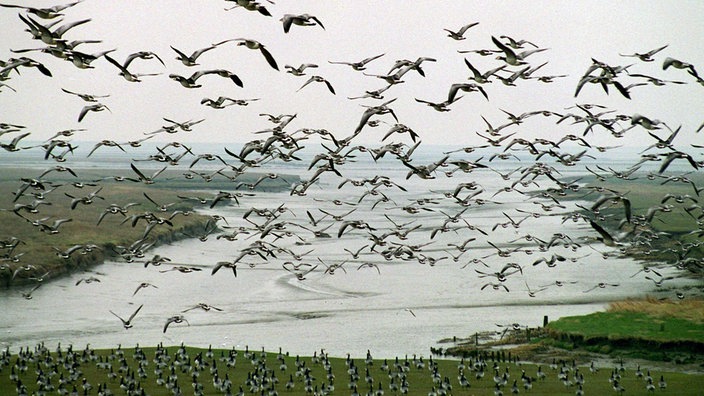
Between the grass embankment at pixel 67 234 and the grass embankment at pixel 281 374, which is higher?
the grass embankment at pixel 67 234

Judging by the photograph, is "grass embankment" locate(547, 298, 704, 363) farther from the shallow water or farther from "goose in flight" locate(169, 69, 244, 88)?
"goose in flight" locate(169, 69, 244, 88)

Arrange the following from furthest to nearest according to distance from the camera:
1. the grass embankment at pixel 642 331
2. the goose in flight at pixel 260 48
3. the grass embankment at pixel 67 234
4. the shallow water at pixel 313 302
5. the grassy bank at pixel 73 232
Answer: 1. the grass embankment at pixel 67 234
2. the grassy bank at pixel 73 232
3. the shallow water at pixel 313 302
4. the grass embankment at pixel 642 331
5. the goose in flight at pixel 260 48

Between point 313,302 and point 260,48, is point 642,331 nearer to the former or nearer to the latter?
point 313,302

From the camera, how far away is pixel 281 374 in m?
38.2

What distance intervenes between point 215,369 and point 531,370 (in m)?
15.4

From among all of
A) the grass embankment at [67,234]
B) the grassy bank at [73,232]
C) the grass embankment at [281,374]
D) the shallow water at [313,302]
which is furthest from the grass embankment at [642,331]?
the grass embankment at [67,234]

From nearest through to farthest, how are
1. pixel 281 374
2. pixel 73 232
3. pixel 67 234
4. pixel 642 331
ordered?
1. pixel 281 374
2. pixel 642 331
3. pixel 67 234
4. pixel 73 232

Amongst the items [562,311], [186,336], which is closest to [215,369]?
[186,336]

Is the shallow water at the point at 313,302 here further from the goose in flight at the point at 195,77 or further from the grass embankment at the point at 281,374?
the goose in flight at the point at 195,77

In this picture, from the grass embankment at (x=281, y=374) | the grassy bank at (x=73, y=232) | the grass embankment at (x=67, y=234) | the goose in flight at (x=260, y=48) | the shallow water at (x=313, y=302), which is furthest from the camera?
the grass embankment at (x=67, y=234)

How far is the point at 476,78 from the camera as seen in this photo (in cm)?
2759

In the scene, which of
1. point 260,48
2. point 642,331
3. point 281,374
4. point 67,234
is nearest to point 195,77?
point 260,48

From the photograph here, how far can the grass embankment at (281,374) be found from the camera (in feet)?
116

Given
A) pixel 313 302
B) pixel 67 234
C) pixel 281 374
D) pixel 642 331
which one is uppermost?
pixel 67 234
